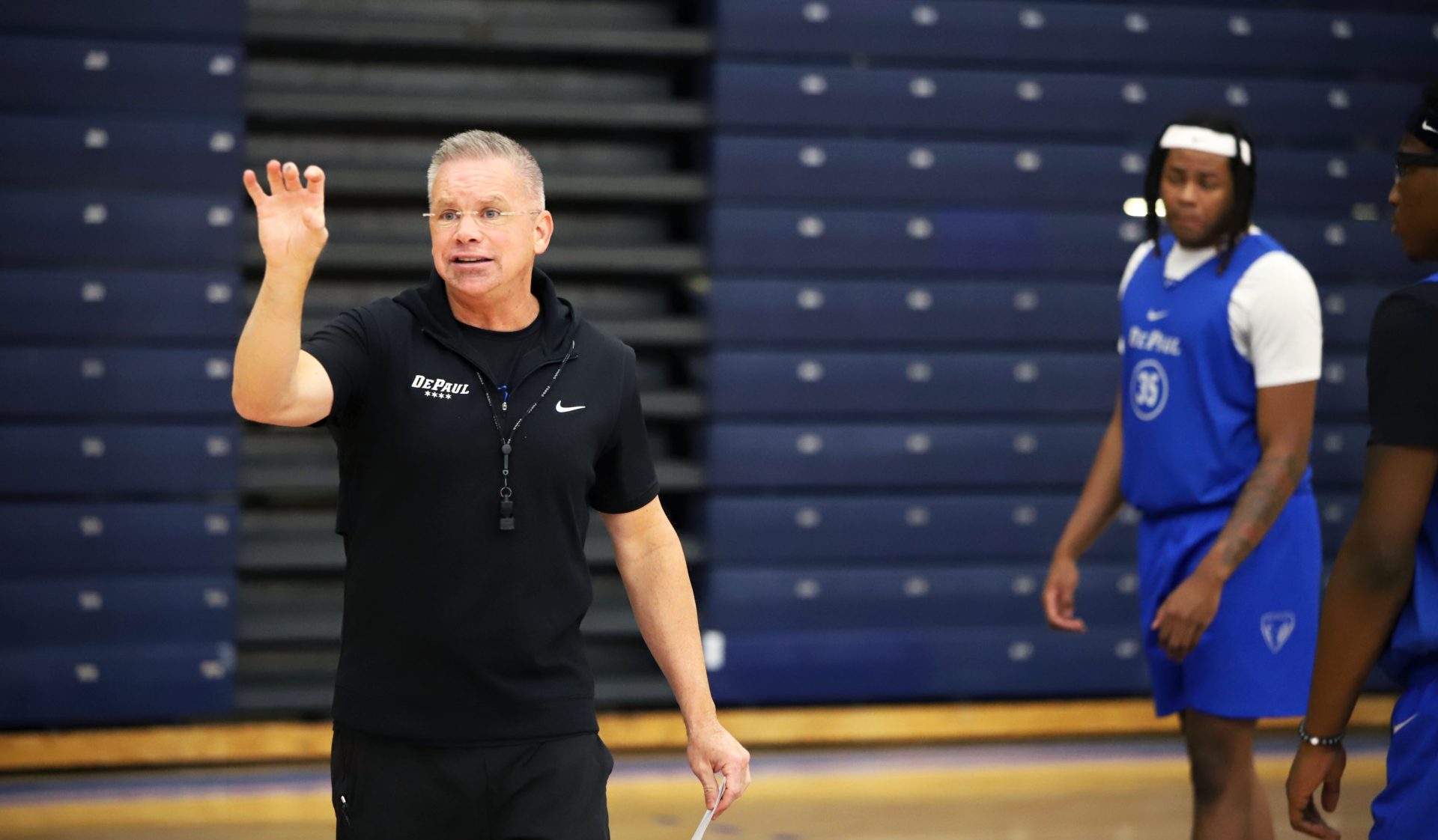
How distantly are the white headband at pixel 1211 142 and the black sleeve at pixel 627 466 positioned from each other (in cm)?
133

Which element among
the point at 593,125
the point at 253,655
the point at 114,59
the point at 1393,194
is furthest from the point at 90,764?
the point at 1393,194

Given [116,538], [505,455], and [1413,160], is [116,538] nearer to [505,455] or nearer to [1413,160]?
[505,455]

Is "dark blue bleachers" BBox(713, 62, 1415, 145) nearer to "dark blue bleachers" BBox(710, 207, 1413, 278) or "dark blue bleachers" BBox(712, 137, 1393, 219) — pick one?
"dark blue bleachers" BBox(712, 137, 1393, 219)

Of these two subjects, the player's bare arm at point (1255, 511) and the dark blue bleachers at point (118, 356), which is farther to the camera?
the dark blue bleachers at point (118, 356)

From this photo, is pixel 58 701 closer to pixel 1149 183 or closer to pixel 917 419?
pixel 917 419

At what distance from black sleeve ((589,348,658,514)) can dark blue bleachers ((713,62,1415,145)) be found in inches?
111

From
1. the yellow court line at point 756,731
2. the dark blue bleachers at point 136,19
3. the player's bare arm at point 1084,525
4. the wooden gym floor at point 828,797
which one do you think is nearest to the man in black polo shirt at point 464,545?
the player's bare arm at point 1084,525

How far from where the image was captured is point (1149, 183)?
3.23 meters

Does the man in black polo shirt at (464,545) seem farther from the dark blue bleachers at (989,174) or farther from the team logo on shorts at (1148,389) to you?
the dark blue bleachers at (989,174)

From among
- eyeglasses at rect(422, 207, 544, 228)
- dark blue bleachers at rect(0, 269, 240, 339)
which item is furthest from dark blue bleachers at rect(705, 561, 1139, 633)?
eyeglasses at rect(422, 207, 544, 228)

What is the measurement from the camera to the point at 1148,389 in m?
3.09

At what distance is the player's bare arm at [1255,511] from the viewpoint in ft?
9.35

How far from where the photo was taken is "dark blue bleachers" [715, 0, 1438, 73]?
4914 millimetres

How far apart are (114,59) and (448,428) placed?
296 centimetres
